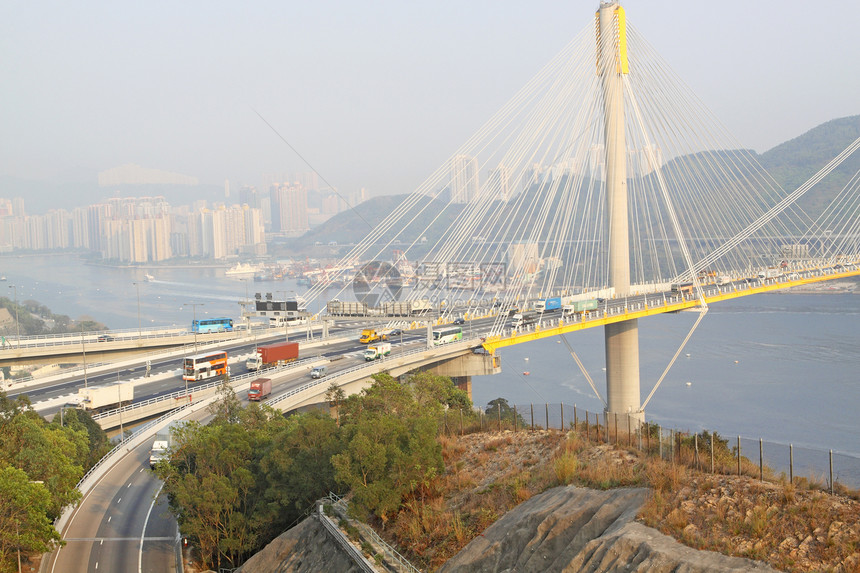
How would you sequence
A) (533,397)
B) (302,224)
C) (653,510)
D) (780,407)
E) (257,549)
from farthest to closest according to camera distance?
(302,224), (533,397), (780,407), (257,549), (653,510)

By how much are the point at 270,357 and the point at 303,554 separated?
1403cm

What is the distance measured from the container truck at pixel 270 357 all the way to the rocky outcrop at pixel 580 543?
16372 mm

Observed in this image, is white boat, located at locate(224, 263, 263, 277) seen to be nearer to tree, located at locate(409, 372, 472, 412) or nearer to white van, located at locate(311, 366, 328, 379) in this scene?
white van, located at locate(311, 366, 328, 379)

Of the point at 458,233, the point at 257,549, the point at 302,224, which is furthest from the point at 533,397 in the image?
the point at 302,224

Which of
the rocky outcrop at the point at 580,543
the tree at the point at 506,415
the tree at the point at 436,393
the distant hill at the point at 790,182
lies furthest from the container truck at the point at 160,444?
the distant hill at the point at 790,182

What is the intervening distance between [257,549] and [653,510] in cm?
684

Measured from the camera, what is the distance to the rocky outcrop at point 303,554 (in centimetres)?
910

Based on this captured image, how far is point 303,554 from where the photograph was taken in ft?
32.2

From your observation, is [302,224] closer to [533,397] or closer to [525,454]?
[533,397]

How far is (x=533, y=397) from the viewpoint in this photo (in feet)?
103

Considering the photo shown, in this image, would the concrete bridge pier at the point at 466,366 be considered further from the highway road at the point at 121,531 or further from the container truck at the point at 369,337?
the highway road at the point at 121,531

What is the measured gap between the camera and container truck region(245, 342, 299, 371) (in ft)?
76.3

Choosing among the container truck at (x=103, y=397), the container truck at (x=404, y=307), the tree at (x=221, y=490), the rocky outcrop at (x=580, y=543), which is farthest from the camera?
the container truck at (x=404, y=307)

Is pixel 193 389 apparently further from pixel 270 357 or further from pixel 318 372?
pixel 318 372
